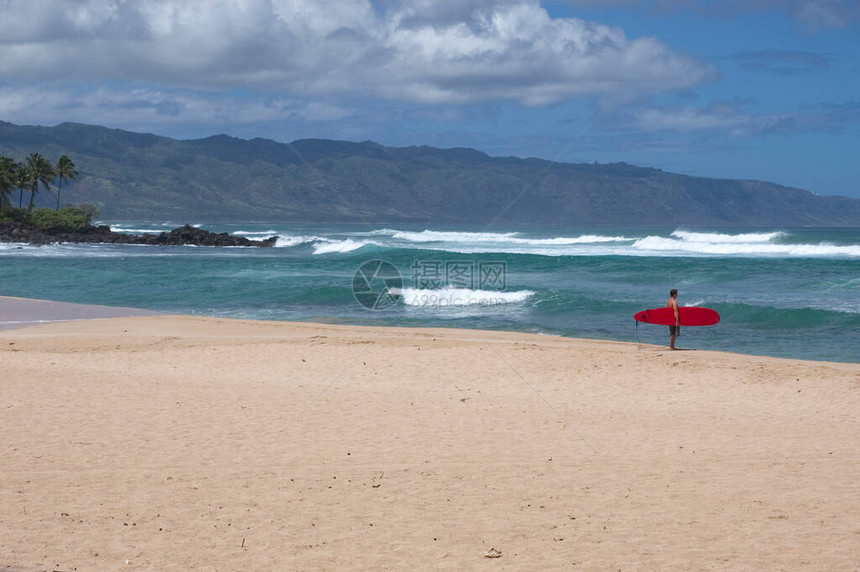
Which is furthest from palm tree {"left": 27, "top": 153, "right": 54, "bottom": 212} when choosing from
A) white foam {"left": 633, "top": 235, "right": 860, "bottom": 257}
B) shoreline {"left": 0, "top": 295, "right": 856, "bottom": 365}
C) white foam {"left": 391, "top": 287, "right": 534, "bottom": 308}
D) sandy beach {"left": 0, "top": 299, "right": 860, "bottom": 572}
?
sandy beach {"left": 0, "top": 299, "right": 860, "bottom": 572}

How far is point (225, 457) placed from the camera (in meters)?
7.32

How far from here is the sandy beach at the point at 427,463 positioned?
17.3 feet

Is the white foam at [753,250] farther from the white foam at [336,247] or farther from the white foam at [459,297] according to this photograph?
the white foam at [459,297]

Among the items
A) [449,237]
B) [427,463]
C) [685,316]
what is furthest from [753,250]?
[427,463]

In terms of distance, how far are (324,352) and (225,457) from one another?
6.39 metres

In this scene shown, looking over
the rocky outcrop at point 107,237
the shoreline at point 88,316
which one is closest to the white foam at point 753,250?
the rocky outcrop at point 107,237

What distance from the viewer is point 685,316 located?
682 inches

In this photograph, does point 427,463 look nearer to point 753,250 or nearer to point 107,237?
point 753,250

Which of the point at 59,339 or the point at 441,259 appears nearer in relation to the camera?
the point at 59,339

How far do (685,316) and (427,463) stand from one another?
11474 mm

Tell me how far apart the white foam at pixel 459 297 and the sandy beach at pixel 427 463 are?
10.6 meters

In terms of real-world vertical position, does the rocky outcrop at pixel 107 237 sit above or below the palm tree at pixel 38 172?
below

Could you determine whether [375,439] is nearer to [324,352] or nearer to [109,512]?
[109,512]

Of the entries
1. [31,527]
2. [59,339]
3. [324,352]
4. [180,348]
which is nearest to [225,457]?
[31,527]
